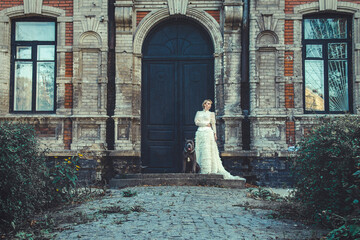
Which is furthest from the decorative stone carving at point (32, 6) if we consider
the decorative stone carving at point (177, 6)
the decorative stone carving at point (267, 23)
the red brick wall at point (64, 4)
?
the decorative stone carving at point (267, 23)

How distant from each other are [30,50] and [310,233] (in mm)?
9136

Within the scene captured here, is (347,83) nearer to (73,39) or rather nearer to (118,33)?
(118,33)

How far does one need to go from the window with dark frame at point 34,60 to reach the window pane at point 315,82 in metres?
6.85

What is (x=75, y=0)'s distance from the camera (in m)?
11.3

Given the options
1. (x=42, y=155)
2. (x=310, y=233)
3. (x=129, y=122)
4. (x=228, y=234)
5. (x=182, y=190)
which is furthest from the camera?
(x=129, y=122)

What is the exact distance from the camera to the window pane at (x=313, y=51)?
1138 cm

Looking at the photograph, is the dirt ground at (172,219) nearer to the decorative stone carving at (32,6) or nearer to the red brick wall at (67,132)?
the red brick wall at (67,132)

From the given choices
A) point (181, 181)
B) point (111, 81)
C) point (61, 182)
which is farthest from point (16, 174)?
point (111, 81)

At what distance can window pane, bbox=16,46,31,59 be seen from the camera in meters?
11.6

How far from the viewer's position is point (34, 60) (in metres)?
11.5

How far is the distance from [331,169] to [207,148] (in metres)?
4.81

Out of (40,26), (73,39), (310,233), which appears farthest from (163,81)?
(310,233)

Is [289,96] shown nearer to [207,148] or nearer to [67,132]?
[207,148]

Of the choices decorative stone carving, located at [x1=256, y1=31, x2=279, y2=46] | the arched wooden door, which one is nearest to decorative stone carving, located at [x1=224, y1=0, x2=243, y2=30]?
decorative stone carving, located at [x1=256, y1=31, x2=279, y2=46]
